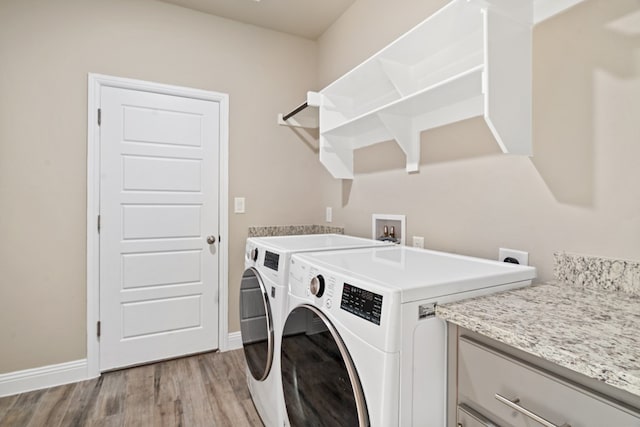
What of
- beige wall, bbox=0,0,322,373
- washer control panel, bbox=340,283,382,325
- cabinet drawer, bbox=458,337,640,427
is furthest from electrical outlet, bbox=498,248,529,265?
beige wall, bbox=0,0,322,373

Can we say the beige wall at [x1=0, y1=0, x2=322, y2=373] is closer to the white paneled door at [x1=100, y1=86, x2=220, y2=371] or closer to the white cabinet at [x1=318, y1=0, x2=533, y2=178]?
the white paneled door at [x1=100, y1=86, x2=220, y2=371]

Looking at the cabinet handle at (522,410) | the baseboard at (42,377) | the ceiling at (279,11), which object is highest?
the ceiling at (279,11)

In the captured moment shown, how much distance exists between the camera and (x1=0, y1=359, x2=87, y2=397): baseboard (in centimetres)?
199

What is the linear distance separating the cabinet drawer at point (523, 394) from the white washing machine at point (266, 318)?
1.84 ft

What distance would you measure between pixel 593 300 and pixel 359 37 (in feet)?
6.97

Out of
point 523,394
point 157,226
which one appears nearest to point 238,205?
point 157,226

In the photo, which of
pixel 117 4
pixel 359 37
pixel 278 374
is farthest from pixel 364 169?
pixel 117 4

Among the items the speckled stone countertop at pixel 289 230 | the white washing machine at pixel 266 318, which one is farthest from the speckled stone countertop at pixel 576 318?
the speckled stone countertop at pixel 289 230

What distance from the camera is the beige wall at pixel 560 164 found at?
1.02 m

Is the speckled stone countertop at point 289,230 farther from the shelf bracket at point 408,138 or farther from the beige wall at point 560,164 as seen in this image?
the beige wall at point 560,164

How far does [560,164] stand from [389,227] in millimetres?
1011

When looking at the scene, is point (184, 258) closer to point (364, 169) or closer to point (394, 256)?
point (364, 169)

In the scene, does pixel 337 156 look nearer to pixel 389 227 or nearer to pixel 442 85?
pixel 389 227

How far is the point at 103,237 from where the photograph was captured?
2225 millimetres
